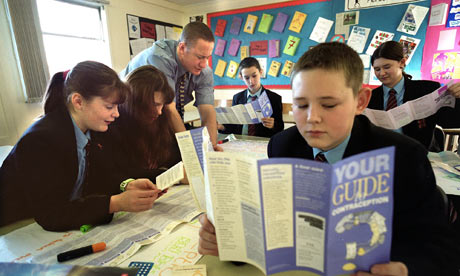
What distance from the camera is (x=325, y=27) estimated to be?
3.20 metres

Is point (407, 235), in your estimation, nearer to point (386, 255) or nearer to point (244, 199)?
point (386, 255)

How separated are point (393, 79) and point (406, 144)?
1349 millimetres

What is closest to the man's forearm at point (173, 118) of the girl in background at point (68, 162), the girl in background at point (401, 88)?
Answer: the girl in background at point (68, 162)

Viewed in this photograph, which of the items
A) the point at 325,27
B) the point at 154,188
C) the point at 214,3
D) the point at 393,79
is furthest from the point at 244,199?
the point at 214,3

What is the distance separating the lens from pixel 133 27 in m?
3.45

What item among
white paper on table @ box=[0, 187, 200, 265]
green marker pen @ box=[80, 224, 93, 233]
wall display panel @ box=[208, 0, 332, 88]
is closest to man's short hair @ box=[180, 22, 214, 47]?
white paper on table @ box=[0, 187, 200, 265]

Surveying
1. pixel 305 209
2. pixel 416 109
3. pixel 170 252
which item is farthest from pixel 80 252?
pixel 416 109

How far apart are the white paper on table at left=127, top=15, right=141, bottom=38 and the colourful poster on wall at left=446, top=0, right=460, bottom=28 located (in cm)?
364

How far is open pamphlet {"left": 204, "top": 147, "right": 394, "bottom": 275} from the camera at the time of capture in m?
0.39

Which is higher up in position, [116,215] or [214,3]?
[214,3]

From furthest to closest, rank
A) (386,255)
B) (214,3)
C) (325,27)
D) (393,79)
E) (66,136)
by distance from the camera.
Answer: (214,3) → (325,27) → (393,79) → (66,136) → (386,255)

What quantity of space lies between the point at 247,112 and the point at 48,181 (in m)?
1.37

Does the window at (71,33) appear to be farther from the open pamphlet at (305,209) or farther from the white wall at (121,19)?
the open pamphlet at (305,209)

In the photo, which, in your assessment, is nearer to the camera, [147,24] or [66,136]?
[66,136]
